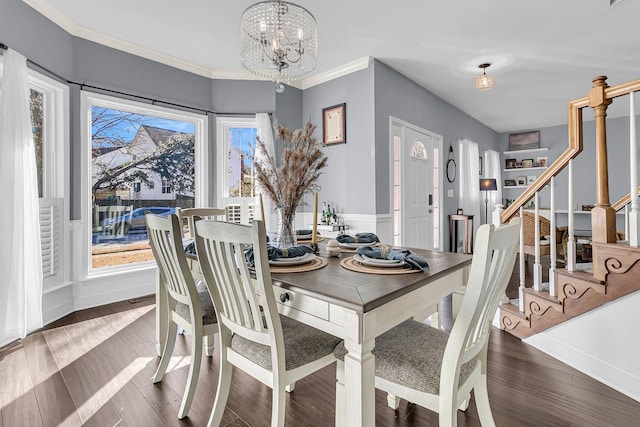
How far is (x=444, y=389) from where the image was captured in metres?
1.05

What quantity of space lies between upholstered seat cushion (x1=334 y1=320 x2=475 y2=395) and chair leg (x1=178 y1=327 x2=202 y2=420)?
0.75m

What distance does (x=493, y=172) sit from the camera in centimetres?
717

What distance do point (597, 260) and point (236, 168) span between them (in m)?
3.64

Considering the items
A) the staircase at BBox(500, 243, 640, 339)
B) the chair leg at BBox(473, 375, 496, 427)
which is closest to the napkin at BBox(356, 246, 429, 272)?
the chair leg at BBox(473, 375, 496, 427)

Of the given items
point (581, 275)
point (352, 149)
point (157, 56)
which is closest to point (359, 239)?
point (581, 275)

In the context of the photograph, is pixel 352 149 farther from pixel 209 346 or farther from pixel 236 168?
pixel 209 346

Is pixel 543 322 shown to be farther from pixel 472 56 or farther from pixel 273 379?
pixel 472 56

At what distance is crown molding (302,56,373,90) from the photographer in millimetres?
3650

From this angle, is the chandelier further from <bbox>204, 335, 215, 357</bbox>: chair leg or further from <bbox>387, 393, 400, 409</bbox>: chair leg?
<bbox>387, 393, 400, 409</bbox>: chair leg

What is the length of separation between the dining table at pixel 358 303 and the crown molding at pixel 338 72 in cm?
297

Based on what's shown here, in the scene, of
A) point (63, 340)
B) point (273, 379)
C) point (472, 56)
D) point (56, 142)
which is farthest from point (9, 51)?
point (472, 56)

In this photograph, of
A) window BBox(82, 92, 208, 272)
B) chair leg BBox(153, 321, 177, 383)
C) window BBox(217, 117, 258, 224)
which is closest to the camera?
chair leg BBox(153, 321, 177, 383)

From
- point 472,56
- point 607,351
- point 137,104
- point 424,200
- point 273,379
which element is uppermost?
point 472,56

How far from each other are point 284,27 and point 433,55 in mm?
2049
